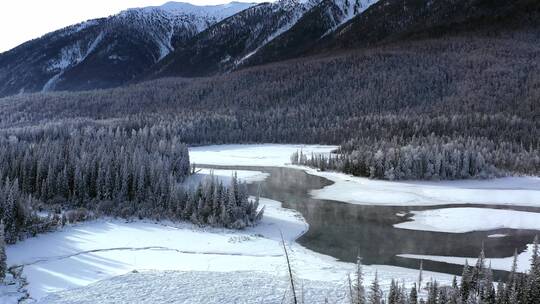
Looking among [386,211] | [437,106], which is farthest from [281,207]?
[437,106]

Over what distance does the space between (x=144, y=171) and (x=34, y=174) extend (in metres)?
8.67

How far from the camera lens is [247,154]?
78.4 m

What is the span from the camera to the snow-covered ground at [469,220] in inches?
1267

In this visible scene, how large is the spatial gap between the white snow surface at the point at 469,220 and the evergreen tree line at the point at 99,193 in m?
10.4

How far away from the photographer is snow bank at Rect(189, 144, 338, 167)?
68688 millimetres

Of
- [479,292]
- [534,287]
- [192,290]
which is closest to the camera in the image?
[534,287]

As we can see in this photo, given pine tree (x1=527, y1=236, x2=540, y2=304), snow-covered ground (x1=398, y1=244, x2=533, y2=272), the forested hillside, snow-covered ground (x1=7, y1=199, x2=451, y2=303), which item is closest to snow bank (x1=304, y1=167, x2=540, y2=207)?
the forested hillside

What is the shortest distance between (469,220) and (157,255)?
65.3ft

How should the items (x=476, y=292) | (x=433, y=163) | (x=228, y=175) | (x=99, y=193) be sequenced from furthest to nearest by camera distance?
(x=228, y=175) < (x=433, y=163) < (x=99, y=193) < (x=476, y=292)

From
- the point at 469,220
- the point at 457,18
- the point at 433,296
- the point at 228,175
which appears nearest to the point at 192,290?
the point at 433,296

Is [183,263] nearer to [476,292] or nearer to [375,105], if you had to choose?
[476,292]

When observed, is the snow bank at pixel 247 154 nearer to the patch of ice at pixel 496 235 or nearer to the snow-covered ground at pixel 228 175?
the snow-covered ground at pixel 228 175

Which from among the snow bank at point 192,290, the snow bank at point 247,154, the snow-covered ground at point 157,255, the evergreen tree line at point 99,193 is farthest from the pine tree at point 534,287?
the snow bank at point 247,154

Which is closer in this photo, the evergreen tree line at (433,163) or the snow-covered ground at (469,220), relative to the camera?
the snow-covered ground at (469,220)
